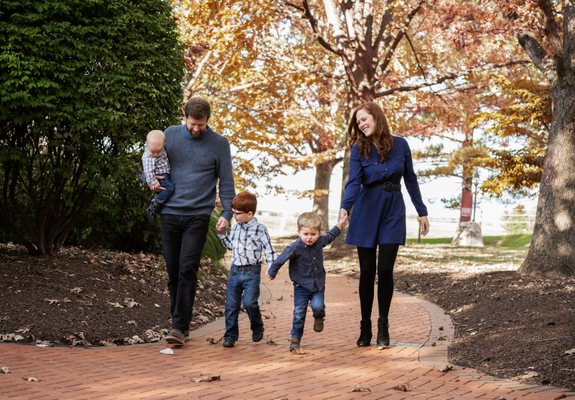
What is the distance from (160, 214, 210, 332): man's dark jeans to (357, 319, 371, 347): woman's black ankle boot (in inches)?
58.0

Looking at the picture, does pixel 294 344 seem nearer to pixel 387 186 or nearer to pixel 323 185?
pixel 387 186

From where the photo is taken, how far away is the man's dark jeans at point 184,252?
22.1 feet

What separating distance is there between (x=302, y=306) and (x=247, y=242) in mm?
693

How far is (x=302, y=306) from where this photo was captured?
265 inches

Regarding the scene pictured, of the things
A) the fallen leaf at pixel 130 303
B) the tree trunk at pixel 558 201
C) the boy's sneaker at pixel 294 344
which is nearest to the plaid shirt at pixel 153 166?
the boy's sneaker at pixel 294 344

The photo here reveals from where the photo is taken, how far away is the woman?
690cm

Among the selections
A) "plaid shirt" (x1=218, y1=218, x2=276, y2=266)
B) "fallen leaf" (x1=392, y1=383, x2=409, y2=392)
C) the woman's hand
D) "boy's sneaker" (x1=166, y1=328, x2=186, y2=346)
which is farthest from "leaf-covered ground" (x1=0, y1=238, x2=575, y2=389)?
the woman's hand

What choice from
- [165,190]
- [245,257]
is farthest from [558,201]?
[165,190]

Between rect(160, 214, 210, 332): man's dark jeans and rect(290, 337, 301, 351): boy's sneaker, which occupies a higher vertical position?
rect(160, 214, 210, 332): man's dark jeans

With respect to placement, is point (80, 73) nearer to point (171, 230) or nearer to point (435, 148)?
point (171, 230)

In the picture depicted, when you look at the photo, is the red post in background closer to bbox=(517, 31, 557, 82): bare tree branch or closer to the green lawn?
Result: the green lawn

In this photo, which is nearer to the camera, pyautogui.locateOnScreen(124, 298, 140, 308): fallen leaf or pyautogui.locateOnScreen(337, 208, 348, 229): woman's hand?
pyautogui.locateOnScreen(337, 208, 348, 229): woman's hand

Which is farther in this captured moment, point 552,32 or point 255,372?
point 552,32

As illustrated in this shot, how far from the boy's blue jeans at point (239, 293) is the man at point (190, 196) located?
318 millimetres
